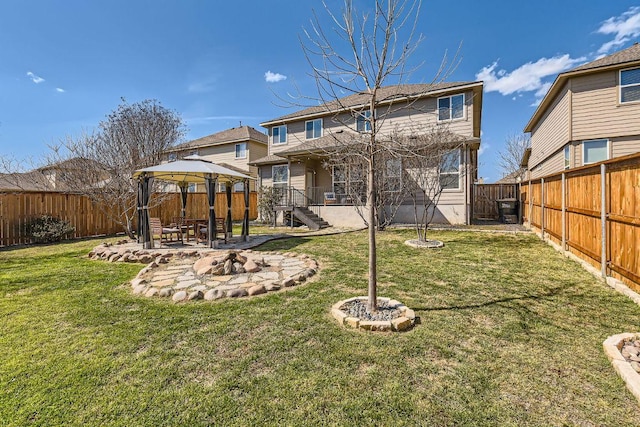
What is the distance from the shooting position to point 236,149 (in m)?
24.1

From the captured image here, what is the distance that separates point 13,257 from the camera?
318 inches

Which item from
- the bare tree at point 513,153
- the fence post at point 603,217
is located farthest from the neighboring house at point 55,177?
the bare tree at point 513,153

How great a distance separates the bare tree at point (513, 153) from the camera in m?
28.1

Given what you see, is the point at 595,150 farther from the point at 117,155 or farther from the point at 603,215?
the point at 117,155

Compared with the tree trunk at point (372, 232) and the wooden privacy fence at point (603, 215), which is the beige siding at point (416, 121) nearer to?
the wooden privacy fence at point (603, 215)

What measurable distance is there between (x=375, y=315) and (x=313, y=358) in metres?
1.13

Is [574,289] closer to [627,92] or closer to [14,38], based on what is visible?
[627,92]

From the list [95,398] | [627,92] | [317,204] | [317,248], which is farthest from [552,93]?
[95,398]

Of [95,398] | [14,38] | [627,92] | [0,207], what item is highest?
[14,38]

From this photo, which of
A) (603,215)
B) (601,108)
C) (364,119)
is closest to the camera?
(364,119)

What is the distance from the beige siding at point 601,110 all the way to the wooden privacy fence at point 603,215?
5.10m

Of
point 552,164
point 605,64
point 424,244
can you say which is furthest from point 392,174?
point 605,64

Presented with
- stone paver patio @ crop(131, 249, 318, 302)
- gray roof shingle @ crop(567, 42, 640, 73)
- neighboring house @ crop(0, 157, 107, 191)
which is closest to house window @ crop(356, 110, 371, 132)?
stone paver patio @ crop(131, 249, 318, 302)

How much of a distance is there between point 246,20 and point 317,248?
811cm
